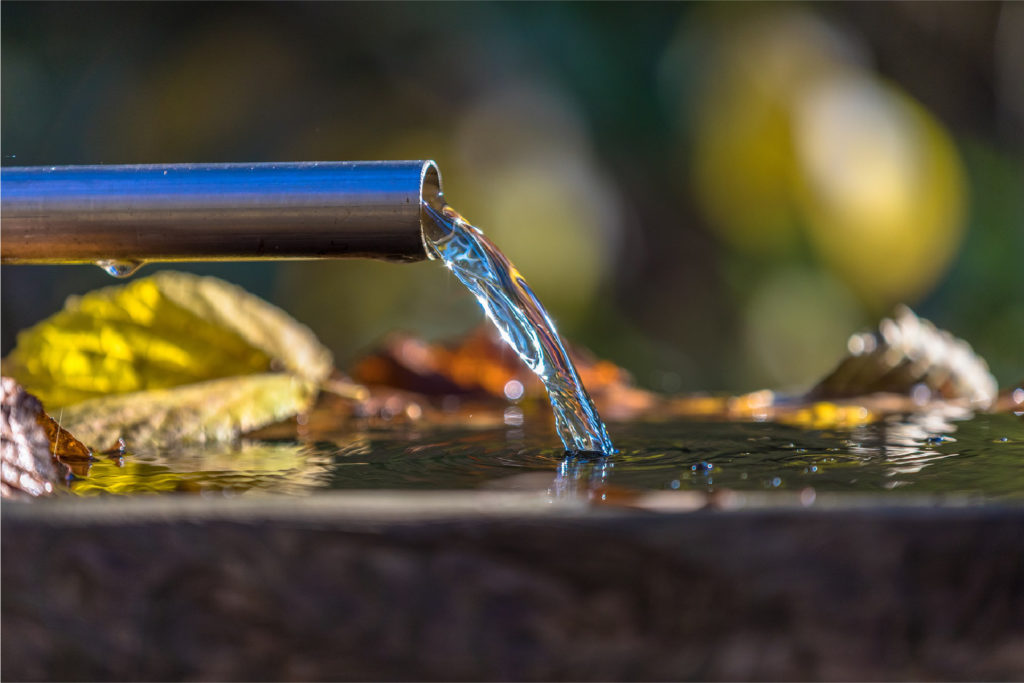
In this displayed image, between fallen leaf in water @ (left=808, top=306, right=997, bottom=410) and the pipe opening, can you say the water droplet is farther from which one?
fallen leaf in water @ (left=808, top=306, right=997, bottom=410)

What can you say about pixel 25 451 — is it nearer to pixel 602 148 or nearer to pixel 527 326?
pixel 527 326

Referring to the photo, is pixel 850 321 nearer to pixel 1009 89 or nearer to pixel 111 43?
pixel 1009 89

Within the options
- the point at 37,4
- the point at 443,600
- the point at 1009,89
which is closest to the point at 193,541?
the point at 443,600

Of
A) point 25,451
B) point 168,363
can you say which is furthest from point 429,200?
point 168,363

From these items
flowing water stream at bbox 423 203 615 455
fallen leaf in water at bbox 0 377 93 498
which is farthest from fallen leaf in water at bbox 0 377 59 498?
flowing water stream at bbox 423 203 615 455

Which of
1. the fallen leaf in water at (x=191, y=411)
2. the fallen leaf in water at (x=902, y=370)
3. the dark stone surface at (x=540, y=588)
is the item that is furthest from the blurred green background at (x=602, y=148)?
the dark stone surface at (x=540, y=588)
